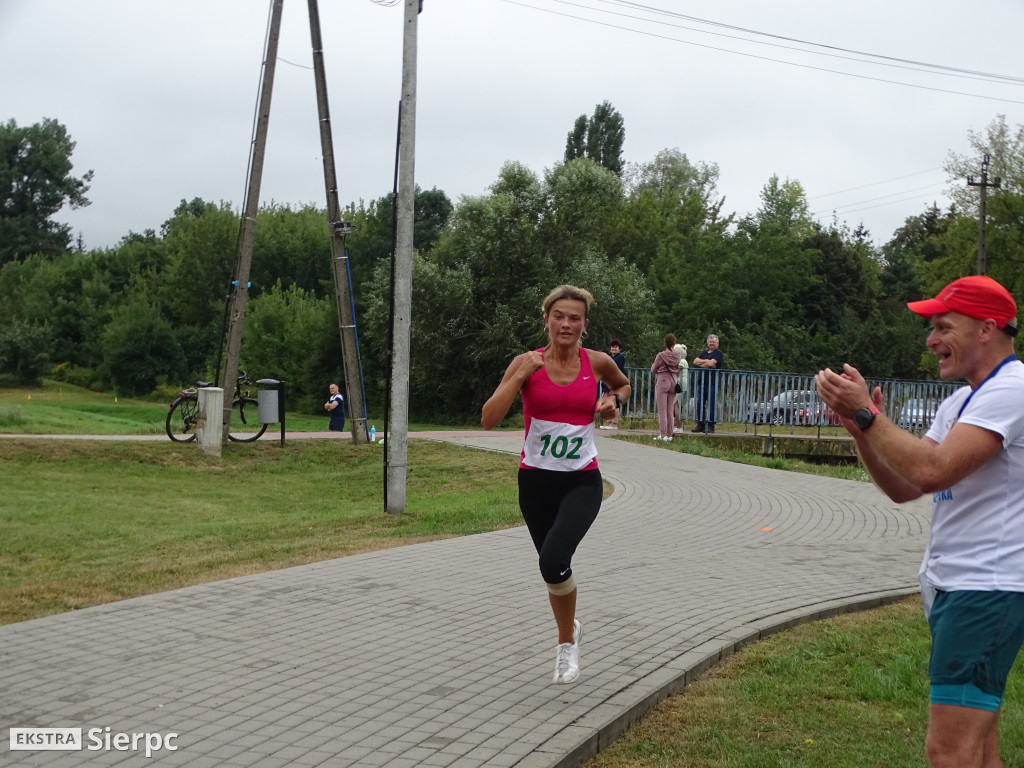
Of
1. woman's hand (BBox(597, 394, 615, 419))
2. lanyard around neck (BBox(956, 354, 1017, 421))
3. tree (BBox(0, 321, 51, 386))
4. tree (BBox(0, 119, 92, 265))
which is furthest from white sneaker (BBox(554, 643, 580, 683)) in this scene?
tree (BBox(0, 119, 92, 265))

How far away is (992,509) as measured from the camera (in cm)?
334

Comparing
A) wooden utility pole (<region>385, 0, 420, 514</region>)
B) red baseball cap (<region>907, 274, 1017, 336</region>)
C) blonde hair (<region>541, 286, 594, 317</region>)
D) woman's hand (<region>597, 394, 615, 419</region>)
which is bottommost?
Answer: woman's hand (<region>597, 394, 615, 419</region>)

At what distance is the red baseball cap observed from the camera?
340 centimetres

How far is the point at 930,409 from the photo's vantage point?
82.4ft

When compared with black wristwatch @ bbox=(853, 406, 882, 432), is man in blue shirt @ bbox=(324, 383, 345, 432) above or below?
below

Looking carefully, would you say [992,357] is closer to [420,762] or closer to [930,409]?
[420,762]

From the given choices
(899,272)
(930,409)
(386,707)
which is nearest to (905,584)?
(386,707)

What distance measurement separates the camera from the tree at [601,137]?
76688 millimetres

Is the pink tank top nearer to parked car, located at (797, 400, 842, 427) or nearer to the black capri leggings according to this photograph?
the black capri leggings

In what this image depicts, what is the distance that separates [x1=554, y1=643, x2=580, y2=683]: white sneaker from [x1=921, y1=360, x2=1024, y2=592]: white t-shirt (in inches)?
103

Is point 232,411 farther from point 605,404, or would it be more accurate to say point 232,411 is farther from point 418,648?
point 605,404

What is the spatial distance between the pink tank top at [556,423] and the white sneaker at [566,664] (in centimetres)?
91

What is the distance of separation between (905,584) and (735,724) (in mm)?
4407

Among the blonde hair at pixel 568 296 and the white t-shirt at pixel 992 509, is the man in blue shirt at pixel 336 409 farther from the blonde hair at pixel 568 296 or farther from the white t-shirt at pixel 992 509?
the white t-shirt at pixel 992 509
